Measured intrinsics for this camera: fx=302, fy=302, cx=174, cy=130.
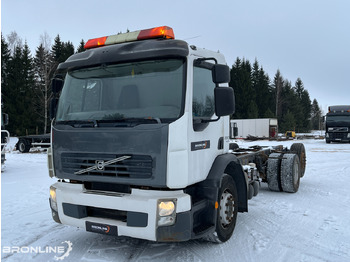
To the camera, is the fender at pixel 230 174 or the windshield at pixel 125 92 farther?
the fender at pixel 230 174

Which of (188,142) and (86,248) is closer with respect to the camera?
(188,142)

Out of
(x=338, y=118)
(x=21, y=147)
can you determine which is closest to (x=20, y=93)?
(x=21, y=147)

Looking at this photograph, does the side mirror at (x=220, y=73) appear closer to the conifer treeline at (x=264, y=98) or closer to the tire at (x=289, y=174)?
the tire at (x=289, y=174)

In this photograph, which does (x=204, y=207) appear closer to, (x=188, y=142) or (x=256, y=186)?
Result: (x=188, y=142)

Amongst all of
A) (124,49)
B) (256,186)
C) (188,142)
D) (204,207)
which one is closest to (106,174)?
(188,142)

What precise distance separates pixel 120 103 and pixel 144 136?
69 cm

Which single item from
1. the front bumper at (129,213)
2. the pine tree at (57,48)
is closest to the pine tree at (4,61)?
the pine tree at (57,48)

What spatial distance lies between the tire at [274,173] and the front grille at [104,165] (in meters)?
4.93

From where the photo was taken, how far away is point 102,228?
12.1 feet

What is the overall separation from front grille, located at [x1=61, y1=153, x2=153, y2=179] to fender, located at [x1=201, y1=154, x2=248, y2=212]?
100 cm

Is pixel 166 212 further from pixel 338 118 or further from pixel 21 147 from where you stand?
pixel 338 118

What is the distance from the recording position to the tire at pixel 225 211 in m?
4.18

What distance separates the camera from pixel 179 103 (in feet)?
11.7

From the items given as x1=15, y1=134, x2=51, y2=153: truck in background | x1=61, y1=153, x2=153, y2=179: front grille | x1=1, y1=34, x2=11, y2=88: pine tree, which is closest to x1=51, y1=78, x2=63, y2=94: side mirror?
x1=61, y1=153, x2=153, y2=179: front grille
